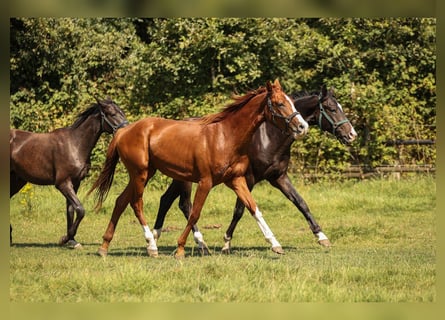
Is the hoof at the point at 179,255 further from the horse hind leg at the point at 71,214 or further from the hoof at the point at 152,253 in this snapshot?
the horse hind leg at the point at 71,214

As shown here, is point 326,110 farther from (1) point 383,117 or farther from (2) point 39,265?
(1) point 383,117

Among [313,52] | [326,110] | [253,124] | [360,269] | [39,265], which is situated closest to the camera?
[360,269]

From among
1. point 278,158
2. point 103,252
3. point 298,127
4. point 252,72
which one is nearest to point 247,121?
point 298,127

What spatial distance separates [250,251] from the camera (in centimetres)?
958

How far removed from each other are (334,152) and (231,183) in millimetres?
9231

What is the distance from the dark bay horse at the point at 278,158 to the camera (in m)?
9.98

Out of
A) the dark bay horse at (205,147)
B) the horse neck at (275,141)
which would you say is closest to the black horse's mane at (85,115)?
the dark bay horse at (205,147)

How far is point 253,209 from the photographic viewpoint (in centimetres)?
856

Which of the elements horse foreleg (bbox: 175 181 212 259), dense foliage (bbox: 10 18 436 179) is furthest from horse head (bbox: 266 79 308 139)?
dense foliage (bbox: 10 18 436 179)

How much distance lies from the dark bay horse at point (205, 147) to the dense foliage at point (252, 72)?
8402mm

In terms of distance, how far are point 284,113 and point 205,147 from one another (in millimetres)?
1097

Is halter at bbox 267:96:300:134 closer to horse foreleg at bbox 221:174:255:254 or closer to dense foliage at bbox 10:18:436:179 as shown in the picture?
horse foreleg at bbox 221:174:255:254

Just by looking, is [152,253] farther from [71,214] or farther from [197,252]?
[71,214]
